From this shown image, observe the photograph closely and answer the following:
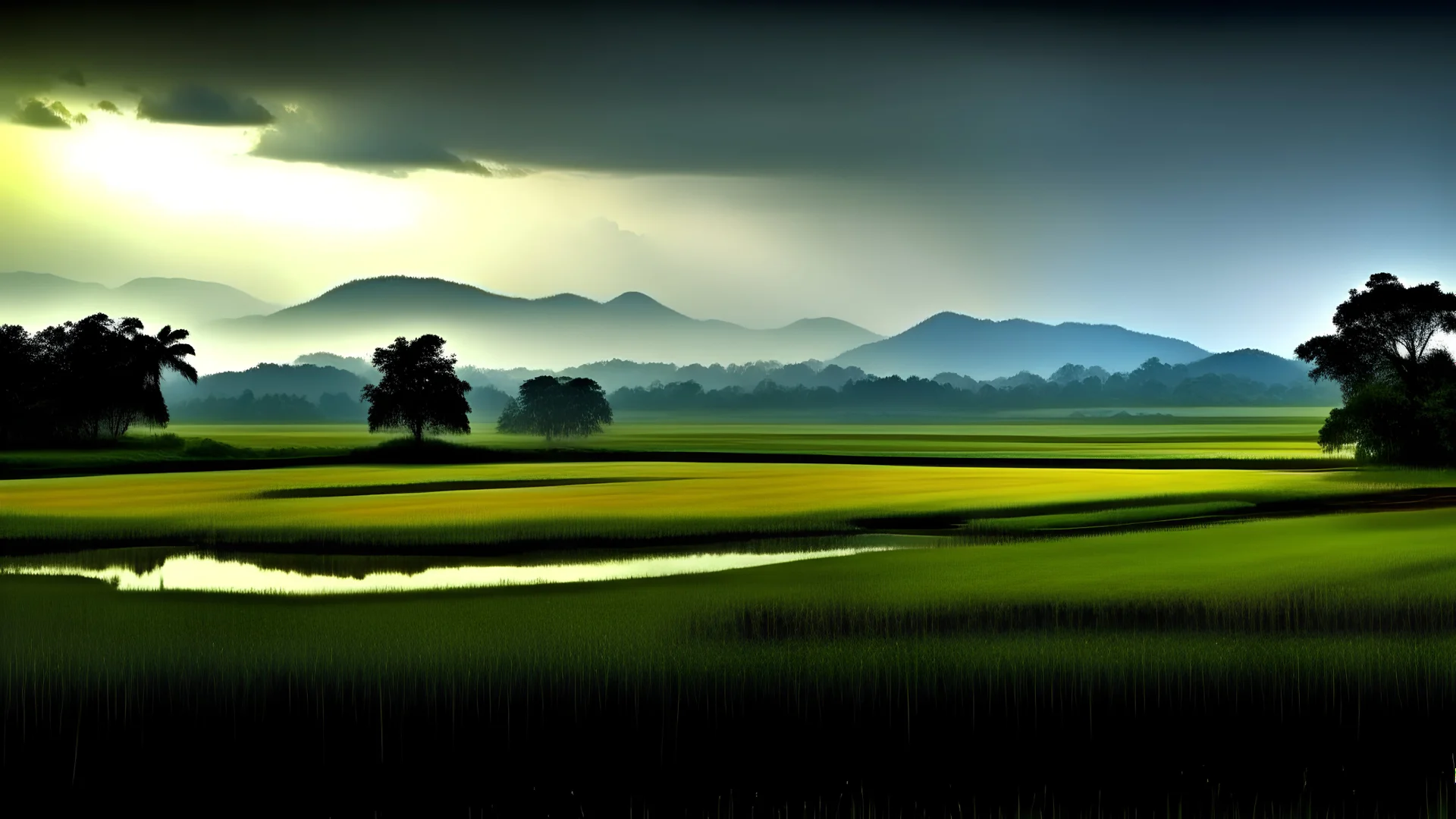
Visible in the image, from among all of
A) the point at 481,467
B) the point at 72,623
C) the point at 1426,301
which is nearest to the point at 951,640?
the point at 72,623

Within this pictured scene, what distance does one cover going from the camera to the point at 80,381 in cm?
10431

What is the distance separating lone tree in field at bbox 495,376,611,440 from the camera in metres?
164

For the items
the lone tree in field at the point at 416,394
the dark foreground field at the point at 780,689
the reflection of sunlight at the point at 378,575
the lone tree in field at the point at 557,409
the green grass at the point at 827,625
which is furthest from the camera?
the lone tree in field at the point at 557,409

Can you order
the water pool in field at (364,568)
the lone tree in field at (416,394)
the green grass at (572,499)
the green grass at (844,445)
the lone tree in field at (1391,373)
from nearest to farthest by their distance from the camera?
→ the water pool in field at (364,568), the green grass at (572,499), the lone tree in field at (1391,373), the green grass at (844,445), the lone tree in field at (416,394)

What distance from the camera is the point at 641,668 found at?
68.9 ft

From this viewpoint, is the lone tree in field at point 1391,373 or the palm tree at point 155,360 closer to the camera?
the lone tree in field at point 1391,373

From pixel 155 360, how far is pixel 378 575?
93.4m

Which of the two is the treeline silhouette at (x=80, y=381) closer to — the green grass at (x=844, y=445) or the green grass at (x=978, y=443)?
the green grass at (x=844, y=445)

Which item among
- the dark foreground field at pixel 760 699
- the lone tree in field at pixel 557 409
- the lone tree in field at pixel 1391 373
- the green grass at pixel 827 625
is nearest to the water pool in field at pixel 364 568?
the green grass at pixel 827 625

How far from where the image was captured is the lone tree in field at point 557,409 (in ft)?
536

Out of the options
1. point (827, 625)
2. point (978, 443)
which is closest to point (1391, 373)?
point (978, 443)

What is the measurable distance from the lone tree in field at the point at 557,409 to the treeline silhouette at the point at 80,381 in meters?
52.2

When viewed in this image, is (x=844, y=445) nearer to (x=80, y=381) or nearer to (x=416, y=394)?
(x=416, y=394)

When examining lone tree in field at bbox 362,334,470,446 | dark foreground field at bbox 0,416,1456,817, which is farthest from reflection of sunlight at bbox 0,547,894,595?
lone tree in field at bbox 362,334,470,446
